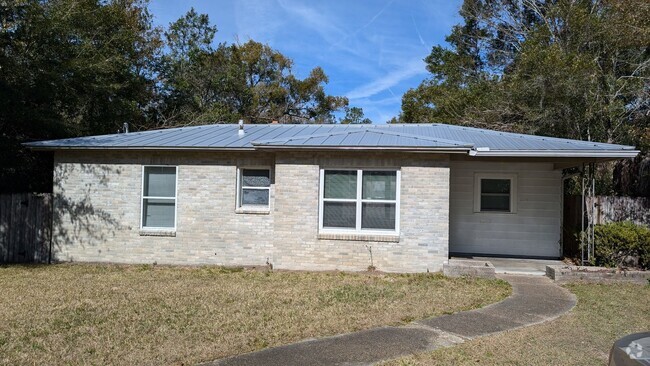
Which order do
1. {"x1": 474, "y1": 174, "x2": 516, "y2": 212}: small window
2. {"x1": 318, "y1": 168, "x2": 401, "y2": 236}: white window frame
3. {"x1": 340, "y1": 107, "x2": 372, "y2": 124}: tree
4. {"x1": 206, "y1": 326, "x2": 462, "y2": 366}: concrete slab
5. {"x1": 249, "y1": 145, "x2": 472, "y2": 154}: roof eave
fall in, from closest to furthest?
{"x1": 206, "y1": 326, "x2": 462, "y2": 366}: concrete slab
{"x1": 249, "y1": 145, "x2": 472, "y2": 154}: roof eave
{"x1": 318, "y1": 168, "x2": 401, "y2": 236}: white window frame
{"x1": 474, "y1": 174, "x2": 516, "y2": 212}: small window
{"x1": 340, "y1": 107, "x2": 372, "y2": 124}: tree

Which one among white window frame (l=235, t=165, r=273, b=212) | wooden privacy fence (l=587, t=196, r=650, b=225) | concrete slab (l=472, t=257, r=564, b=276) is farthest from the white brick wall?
wooden privacy fence (l=587, t=196, r=650, b=225)

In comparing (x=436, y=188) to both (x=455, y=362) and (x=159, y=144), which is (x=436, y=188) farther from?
(x=159, y=144)

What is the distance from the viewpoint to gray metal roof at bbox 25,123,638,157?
10078 millimetres

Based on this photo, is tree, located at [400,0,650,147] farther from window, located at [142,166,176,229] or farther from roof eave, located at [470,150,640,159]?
window, located at [142,166,176,229]

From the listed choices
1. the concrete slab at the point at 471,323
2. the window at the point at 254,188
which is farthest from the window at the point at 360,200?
the concrete slab at the point at 471,323

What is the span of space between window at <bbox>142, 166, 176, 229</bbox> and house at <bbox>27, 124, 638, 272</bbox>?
0.03m

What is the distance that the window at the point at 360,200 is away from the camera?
10.5 meters

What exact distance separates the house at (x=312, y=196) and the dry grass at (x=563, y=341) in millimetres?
3563

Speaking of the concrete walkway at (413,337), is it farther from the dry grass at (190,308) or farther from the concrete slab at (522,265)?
the concrete slab at (522,265)

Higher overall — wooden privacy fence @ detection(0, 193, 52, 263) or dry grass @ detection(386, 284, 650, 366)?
wooden privacy fence @ detection(0, 193, 52, 263)

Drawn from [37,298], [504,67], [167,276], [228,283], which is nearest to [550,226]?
[228,283]

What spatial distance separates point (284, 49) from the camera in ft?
123

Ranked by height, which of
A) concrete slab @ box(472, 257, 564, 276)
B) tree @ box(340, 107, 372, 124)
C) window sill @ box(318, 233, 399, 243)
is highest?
tree @ box(340, 107, 372, 124)

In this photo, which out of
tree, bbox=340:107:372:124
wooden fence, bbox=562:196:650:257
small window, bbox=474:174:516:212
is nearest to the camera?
wooden fence, bbox=562:196:650:257
